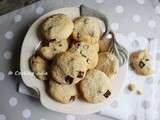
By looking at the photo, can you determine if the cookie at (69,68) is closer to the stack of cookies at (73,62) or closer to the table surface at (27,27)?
the stack of cookies at (73,62)

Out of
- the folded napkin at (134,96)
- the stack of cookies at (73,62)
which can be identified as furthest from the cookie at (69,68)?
the folded napkin at (134,96)

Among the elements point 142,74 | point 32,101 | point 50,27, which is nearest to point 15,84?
point 32,101

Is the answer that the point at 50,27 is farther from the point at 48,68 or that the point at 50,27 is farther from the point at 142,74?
the point at 142,74

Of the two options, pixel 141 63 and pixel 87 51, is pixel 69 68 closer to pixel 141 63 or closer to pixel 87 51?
pixel 87 51

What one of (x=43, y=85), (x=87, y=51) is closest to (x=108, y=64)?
(x=87, y=51)

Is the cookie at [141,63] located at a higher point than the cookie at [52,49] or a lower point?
lower

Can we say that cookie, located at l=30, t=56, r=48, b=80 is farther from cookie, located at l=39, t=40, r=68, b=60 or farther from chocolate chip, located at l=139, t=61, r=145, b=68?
chocolate chip, located at l=139, t=61, r=145, b=68
